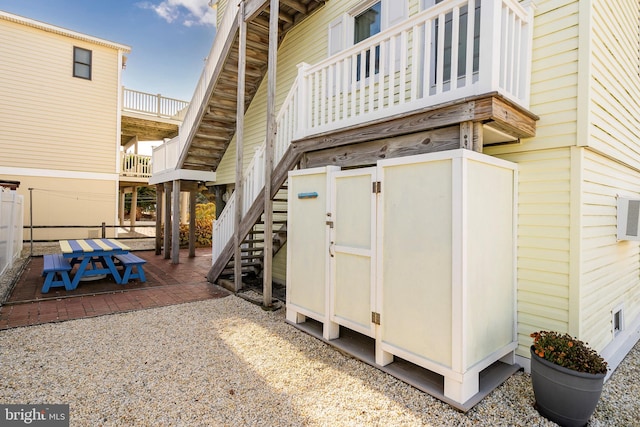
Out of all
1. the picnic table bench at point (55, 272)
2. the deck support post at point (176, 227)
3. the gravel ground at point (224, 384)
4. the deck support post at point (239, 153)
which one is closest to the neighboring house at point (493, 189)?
the gravel ground at point (224, 384)

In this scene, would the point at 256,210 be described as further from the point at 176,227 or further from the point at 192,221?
the point at 192,221

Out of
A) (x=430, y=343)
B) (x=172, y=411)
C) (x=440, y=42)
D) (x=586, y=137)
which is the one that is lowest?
(x=172, y=411)

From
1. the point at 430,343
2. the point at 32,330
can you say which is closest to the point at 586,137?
the point at 430,343

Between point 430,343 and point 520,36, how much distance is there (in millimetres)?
3024

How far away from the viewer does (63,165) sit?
1184cm

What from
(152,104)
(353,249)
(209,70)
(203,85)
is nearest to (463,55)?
(353,249)

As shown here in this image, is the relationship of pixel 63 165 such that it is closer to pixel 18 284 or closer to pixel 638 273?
pixel 18 284

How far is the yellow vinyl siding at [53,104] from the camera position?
1094 cm

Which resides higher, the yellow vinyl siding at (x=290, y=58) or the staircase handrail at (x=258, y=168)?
the yellow vinyl siding at (x=290, y=58)

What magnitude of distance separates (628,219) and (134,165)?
16254 mm

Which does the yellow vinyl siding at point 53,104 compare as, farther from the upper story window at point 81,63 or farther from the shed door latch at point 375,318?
the shed door latch at point 375,318

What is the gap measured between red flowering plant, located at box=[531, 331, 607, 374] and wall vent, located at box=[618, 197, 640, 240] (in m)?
2.08

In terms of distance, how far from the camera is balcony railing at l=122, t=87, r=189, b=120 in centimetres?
1404

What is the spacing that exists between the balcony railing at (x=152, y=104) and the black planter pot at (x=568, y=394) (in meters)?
15.9
